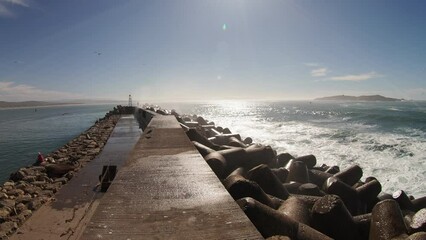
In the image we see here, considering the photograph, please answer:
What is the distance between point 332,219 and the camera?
4.19m

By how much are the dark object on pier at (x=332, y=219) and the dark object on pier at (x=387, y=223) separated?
35 centimetres

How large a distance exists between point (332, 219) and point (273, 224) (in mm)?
1081

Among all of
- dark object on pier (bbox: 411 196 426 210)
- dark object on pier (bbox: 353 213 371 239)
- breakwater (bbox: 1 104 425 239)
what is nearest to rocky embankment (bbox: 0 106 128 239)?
breakwater (bbox: 1 104 425 239)

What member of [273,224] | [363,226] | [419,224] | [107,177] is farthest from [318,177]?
[107,177]

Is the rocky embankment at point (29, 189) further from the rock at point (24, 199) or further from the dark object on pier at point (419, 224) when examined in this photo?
the dark object on pier at point (419, 224)

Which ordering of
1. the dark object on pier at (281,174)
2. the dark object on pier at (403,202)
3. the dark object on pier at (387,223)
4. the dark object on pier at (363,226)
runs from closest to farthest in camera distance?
the dark object on pier at (387,223), the dark object on pier at (363,226), the dark object on pier at (403,202), the dark object on pier at (281,174)

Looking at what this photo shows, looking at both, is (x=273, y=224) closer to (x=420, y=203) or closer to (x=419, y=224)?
(x=419, y=224)

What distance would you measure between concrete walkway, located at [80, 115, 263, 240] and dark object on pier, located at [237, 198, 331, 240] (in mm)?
369

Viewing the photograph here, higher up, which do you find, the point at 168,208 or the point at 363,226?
the point at 168,208

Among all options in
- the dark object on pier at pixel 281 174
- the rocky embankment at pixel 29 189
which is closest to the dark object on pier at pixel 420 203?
the dark object on pier at pixel 281 174

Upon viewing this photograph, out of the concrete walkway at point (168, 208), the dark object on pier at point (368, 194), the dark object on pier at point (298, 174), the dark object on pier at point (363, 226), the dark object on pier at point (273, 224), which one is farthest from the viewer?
the dark object on pier at point (298, 174)

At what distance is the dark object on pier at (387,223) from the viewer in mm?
3996

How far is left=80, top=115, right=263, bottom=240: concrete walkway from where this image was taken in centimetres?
262

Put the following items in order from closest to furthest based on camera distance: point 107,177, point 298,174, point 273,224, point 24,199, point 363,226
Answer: point 273,224
point 363,226
point 24,199
point 107,177
point 298,174
